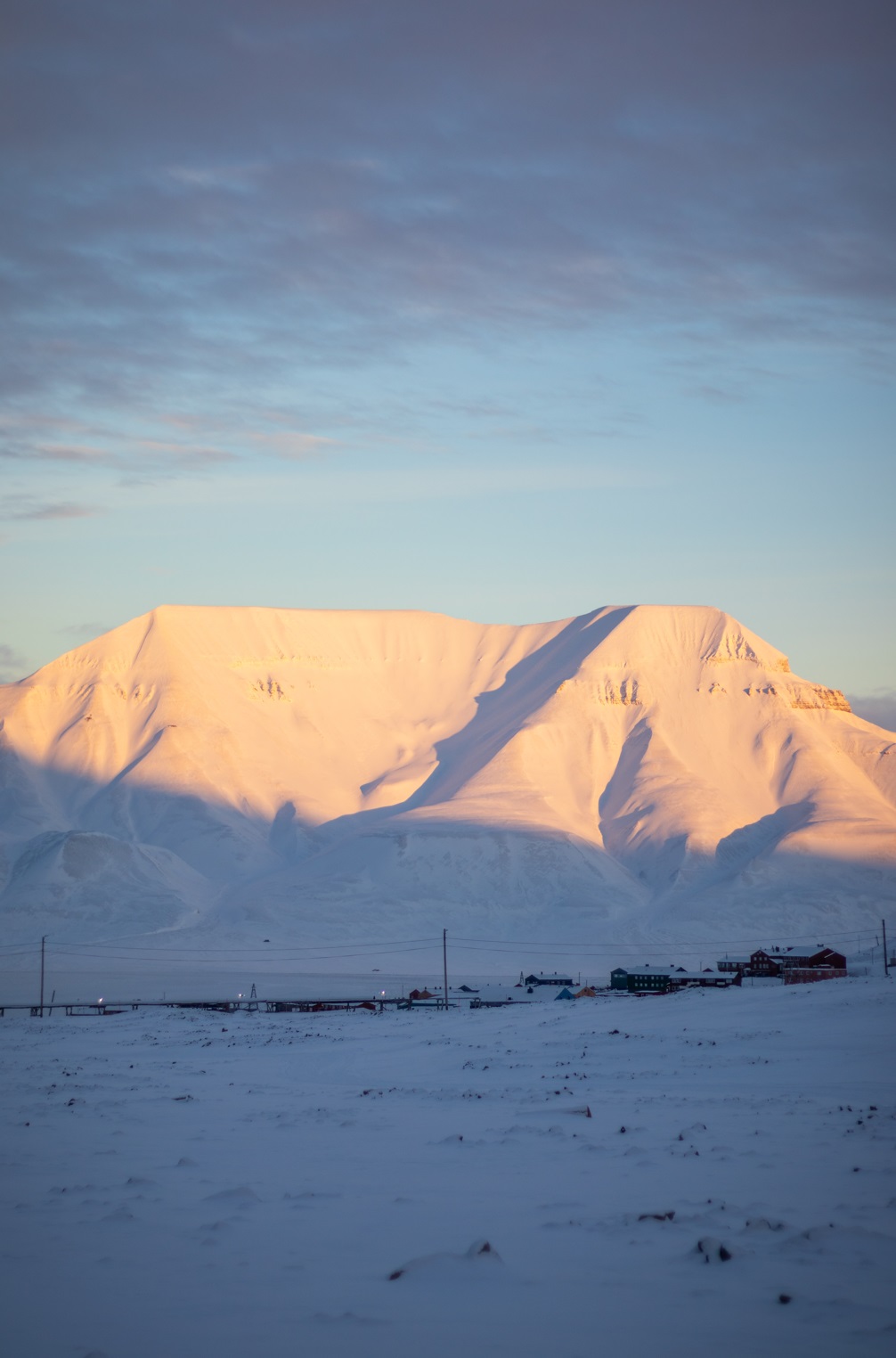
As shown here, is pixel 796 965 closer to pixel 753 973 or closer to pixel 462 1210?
pixel 753 973

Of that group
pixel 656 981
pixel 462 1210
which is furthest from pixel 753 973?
pixel 462 1210

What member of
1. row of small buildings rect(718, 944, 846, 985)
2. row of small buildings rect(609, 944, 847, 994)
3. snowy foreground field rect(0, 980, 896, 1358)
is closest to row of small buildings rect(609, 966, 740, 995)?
row of small buildings rect(609, 944, 847, 994)

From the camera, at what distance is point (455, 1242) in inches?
527

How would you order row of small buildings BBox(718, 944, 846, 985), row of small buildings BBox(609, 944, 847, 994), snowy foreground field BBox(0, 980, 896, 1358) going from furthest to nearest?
row of small buildings BBox(718, 944, 846, 985), row of small buildings BBox(609, 944, 847, 994), snowy foreground field BBox(0, 980, 896, 1358)

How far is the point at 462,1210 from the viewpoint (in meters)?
14.9

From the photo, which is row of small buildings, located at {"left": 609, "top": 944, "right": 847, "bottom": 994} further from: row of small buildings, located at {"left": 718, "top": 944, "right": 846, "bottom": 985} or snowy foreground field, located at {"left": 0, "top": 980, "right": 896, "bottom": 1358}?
→ snowy foreground field, located at {"left": 0, "top": 980, "right": 896, "bottom": 1358}

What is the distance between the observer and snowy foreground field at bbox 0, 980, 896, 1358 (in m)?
10.6

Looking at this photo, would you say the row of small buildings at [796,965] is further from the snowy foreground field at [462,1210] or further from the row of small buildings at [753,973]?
the snowy foreground field at [462,1210]

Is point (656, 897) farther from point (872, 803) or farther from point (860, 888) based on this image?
point (872, 803)

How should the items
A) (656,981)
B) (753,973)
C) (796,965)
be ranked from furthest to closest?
(796,965), (753,973), (656,981)

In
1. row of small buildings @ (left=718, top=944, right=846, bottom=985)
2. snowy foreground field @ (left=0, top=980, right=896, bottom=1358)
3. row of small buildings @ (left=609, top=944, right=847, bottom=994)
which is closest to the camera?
snowy foreground field @ (left=0, top=980, right=896, bottom=1358)

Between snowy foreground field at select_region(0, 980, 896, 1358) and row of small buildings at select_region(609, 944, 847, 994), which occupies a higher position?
snowy foreground field at select_region(0, 980, 896, 1358)

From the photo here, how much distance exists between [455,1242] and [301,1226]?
1.86m

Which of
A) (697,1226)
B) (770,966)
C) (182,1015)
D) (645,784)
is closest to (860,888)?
(645,784)
